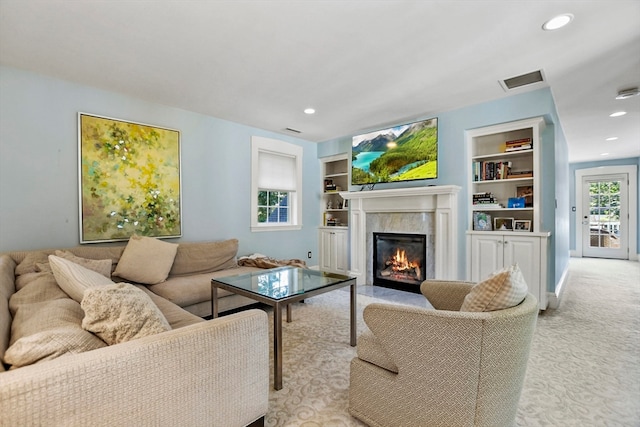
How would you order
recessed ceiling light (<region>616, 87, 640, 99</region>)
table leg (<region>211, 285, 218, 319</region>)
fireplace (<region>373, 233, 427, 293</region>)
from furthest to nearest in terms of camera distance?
fireplace (<region>373, 233, 427, 293</region>), recessed ceiling light (<region>616, 87, 640, 99</region>), table leg (<region>211, 285, 218, 319</region>)

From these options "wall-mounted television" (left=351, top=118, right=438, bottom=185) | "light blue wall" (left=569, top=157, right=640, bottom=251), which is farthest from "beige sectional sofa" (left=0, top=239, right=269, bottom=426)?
"light blue wall" (left=569, top=157, right=640, bottom=251)

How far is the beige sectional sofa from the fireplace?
305 centimetres

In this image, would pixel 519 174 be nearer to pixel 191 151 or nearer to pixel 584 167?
pixel 191 151

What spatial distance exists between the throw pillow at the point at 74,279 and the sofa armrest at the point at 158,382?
30.7 inches

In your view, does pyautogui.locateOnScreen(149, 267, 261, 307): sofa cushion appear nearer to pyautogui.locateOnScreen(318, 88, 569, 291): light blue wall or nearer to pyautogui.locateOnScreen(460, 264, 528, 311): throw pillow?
pyautogui.locateOnScreen(460, 264, 528, 311): throw pillow

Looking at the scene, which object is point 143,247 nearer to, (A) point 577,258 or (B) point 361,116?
(B) point 361,116

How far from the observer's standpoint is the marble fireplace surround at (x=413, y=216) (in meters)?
3.56

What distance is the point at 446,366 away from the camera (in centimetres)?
121

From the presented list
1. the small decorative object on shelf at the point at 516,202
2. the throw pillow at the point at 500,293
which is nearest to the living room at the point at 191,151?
the small decorative object on shelf at the point at 516,202

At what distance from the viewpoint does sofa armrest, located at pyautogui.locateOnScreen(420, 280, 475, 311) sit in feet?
5.89

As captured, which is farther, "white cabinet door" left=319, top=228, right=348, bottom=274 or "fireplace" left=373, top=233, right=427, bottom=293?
"white cabinet door" left=319, top=228, right=348, bottom=274

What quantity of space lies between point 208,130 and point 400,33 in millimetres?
2716

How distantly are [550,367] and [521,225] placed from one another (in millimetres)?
1744

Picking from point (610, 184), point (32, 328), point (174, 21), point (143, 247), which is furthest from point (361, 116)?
point (610, 184)
